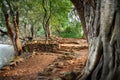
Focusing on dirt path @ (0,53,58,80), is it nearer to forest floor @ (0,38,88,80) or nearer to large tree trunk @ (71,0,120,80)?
forest floor @ (0,38,88,80)

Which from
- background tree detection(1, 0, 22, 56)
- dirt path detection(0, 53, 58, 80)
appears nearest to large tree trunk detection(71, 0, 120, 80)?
dirt path detection(0, 53, 58, 80)

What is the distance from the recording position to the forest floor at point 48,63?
6390mm

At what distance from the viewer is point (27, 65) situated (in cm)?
1069

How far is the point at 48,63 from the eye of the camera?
35.0 feet

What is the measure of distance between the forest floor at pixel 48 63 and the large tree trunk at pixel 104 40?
1013mm

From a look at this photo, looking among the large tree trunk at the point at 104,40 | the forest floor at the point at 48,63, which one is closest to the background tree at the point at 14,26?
the forest floor at the point at 48,63

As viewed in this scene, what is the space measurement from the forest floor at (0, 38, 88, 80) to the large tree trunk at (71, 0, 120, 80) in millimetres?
1013

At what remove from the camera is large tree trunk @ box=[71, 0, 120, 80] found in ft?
15.0

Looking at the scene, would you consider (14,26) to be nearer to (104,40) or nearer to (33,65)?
(33,65)

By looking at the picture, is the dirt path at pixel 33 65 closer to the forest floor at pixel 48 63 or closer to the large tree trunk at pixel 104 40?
the forest floor at pixel 48 63

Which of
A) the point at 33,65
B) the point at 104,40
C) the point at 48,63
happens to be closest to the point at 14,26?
the point at 33,65

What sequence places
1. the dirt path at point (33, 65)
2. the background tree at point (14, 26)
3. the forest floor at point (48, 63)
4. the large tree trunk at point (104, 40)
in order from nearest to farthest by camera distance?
the large tree trunk at point (104, 40)
the forest floor at point (48, 63)
the dirt path at point (33, 65)
the background tree at point (14, 26)

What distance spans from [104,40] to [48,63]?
6.16 metres

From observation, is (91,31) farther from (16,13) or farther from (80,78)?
(16,13)
